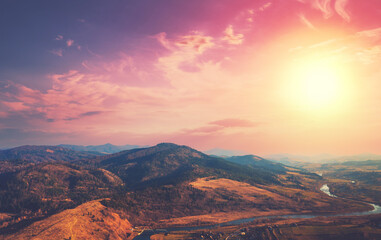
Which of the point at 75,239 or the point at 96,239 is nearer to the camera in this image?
the point at 75,239

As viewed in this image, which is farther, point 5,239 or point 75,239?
point 5,239

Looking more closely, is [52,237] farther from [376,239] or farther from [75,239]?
[376,239]

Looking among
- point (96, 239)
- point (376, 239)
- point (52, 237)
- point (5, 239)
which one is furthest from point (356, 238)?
point (5, 239)

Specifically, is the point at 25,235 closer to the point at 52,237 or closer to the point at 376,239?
the point at 52,237

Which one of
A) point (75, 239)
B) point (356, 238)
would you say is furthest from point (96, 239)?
point (356, 238)

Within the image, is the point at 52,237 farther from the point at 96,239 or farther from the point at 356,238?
the point at 356,238

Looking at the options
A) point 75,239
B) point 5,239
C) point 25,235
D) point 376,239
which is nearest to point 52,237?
point 75,239

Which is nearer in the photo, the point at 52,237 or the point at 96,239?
the point at 52,237
